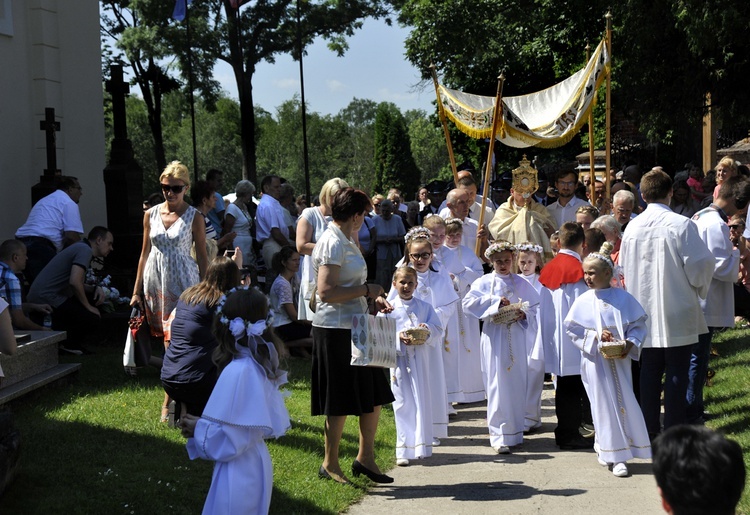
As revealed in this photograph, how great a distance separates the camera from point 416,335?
24.5 ft

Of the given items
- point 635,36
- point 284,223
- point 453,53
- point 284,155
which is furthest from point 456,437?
point 284,155

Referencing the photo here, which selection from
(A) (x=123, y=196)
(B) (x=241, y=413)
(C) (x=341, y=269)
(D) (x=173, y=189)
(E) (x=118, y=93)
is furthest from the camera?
(E) (x=118, y=93)

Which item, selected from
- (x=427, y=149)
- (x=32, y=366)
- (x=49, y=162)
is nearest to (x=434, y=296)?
(x=32, y=366)

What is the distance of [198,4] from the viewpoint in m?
35.0

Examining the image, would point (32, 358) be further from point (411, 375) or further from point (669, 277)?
point (669, 277)

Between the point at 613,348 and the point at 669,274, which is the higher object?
the point at 669,274

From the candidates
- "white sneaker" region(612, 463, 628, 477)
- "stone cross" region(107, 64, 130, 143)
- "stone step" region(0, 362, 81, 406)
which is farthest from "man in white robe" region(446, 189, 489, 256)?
"stone cross" region(107, 64, 130, 143)

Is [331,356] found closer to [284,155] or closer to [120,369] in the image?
[120,369]

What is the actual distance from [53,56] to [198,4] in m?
20.6

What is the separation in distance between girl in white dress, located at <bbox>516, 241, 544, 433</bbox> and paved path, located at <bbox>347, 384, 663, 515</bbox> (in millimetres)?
241

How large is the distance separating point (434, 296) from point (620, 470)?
240 cm

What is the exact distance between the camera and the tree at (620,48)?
17047 millimetres

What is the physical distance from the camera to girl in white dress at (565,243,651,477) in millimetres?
7086

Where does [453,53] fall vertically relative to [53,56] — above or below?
above
